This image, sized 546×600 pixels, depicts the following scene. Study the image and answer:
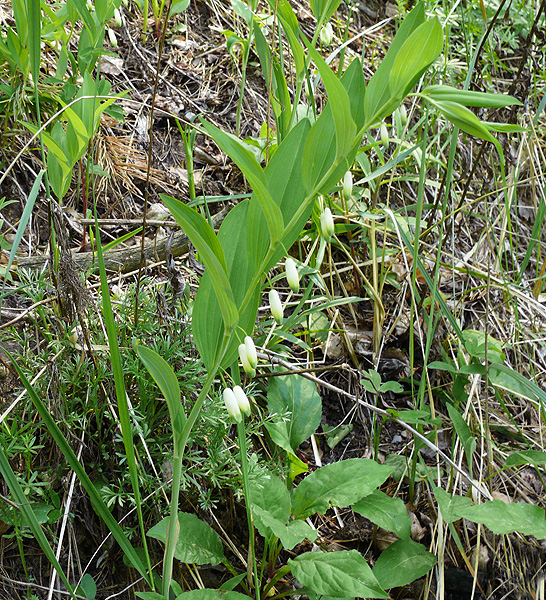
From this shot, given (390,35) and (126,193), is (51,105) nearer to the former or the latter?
(126,193)

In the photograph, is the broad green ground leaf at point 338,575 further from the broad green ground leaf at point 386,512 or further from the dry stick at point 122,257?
the dry stick at point 122,257

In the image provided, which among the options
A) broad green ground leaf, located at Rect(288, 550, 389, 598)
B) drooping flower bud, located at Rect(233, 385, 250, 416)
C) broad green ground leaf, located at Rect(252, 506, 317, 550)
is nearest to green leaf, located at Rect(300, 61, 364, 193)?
drooping flower bud, located at Rect(233, 385, 250, 416)

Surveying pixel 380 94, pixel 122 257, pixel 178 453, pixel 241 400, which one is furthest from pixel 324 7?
pixel 178 453

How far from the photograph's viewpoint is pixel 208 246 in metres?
0.86

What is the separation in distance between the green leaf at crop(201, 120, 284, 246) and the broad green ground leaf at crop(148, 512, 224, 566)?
941 mm

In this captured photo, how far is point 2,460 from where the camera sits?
1.04 meters

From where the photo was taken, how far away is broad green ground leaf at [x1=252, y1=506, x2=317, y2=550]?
1285 mm

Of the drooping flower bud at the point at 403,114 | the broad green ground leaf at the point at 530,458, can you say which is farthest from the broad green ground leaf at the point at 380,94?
the broad green ground leaf at the point at 530,458

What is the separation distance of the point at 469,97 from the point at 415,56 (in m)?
0.13

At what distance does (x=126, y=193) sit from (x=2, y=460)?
1.56 metres

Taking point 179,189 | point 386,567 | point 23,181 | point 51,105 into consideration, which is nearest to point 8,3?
point 51,105

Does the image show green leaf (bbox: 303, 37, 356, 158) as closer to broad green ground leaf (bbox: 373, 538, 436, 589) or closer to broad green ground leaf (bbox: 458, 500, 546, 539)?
broad green ground leaf (bbox: 458, 500, 546, 539)

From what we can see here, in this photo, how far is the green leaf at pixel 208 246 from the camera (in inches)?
32.5

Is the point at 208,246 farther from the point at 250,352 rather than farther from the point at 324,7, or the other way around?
the point at 324,7
